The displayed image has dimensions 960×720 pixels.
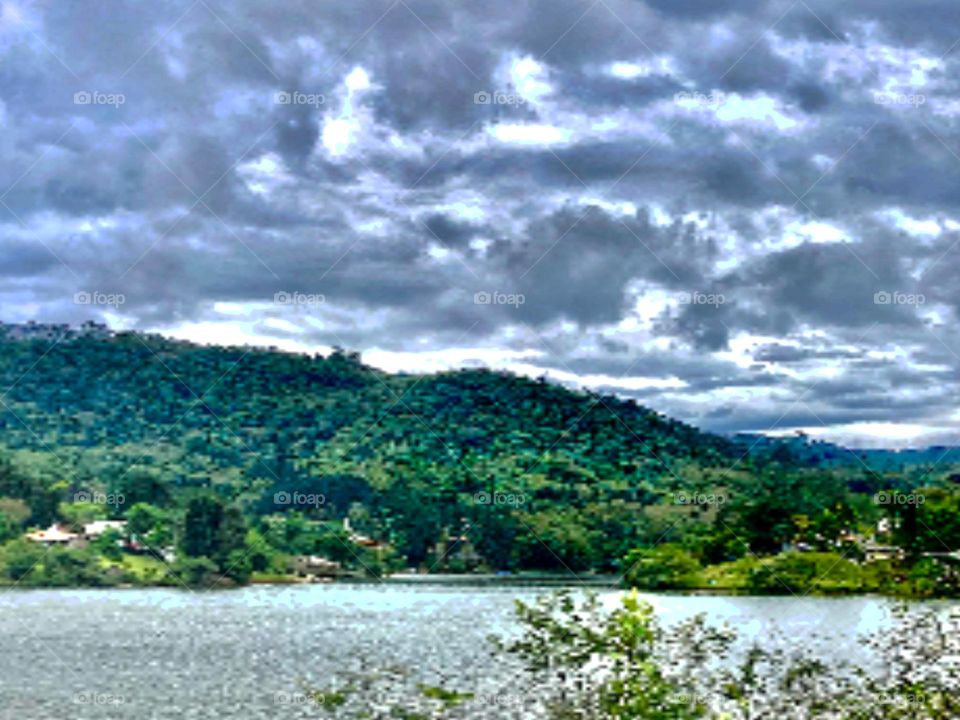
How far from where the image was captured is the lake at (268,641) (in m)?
28.0

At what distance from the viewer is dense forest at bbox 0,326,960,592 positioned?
68.6 meters

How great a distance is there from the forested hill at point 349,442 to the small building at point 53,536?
74 centimetres

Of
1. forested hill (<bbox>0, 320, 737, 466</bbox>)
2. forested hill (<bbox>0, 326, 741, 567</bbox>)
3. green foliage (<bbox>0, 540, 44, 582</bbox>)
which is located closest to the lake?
green foliage (<bbox>0, 540, 44, 582</bbox>)

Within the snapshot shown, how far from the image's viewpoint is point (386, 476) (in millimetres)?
82812

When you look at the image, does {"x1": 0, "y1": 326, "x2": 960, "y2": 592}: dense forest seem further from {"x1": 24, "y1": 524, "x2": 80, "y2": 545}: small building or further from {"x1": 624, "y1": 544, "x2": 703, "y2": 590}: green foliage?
{"x1": 24, "y1": 524, "x2": 80, "y2": 545}: small building

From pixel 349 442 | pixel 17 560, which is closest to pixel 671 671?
pixel 17 560

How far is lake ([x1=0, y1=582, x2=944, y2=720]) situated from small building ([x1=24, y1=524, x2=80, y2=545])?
435 centimetres

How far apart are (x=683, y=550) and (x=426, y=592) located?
1354cm

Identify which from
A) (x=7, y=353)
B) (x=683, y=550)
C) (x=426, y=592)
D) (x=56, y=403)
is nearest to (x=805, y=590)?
(x=683, y=550)

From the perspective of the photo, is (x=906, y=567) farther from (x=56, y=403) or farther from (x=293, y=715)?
(x=56, y=403)

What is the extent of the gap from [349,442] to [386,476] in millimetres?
7286

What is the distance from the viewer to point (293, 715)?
84.7ft

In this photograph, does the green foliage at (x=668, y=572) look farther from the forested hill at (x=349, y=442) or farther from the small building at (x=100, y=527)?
the small building at (x=100, y=527)

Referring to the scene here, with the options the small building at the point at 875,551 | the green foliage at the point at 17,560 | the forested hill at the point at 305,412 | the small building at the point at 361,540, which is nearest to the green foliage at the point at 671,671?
the small building at the point at 875,551
